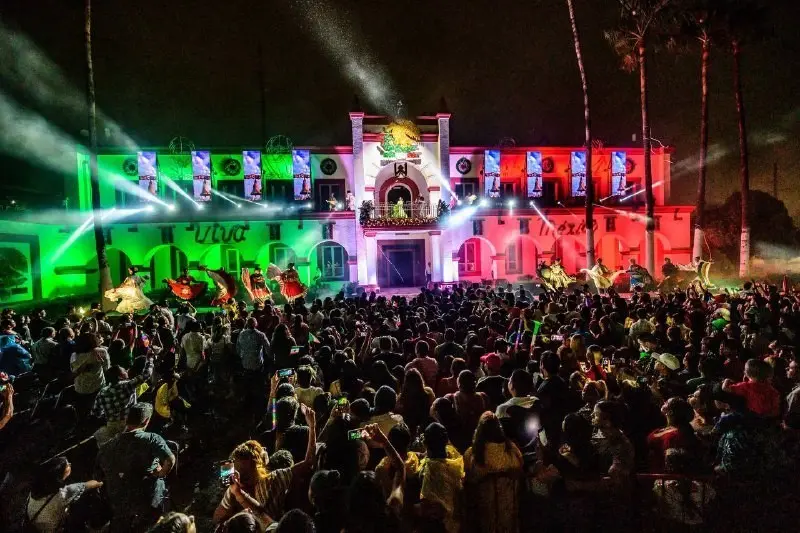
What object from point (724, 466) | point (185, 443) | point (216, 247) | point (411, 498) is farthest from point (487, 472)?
point (216, 247)

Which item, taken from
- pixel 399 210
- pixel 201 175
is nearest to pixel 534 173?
pixel 399 210

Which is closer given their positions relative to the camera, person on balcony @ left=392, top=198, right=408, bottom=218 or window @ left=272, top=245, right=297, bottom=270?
person on balcony @ left=392, top=198, right=408, bottom=218

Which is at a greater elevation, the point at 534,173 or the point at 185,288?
the point at 534,173

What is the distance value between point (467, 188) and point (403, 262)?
630cm

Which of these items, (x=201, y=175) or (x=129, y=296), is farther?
(x=201, y=175)

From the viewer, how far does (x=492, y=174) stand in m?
30.6

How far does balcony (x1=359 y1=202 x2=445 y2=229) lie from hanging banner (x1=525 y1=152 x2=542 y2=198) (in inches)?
264

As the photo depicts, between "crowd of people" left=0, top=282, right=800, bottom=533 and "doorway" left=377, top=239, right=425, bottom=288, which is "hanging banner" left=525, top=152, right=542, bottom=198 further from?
"crowd of people" left=0, top=282, right=800, bottom=533

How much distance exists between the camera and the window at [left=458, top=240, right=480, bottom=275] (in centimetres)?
3139

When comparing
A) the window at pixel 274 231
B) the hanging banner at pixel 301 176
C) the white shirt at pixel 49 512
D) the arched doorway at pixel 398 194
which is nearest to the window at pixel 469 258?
the arched doorway at pixel 398 194

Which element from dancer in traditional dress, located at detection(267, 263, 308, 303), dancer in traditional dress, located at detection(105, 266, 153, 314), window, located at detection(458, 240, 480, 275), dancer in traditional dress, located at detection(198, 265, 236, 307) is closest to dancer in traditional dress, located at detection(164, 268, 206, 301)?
dancer in traditional dress, located at detection(105, 266, 153, 314)

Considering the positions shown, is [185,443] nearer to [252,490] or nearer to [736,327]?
[252,490]

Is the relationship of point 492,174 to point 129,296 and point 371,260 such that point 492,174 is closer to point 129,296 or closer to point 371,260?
point 371,260

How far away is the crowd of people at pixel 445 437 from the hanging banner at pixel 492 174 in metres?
22.8
